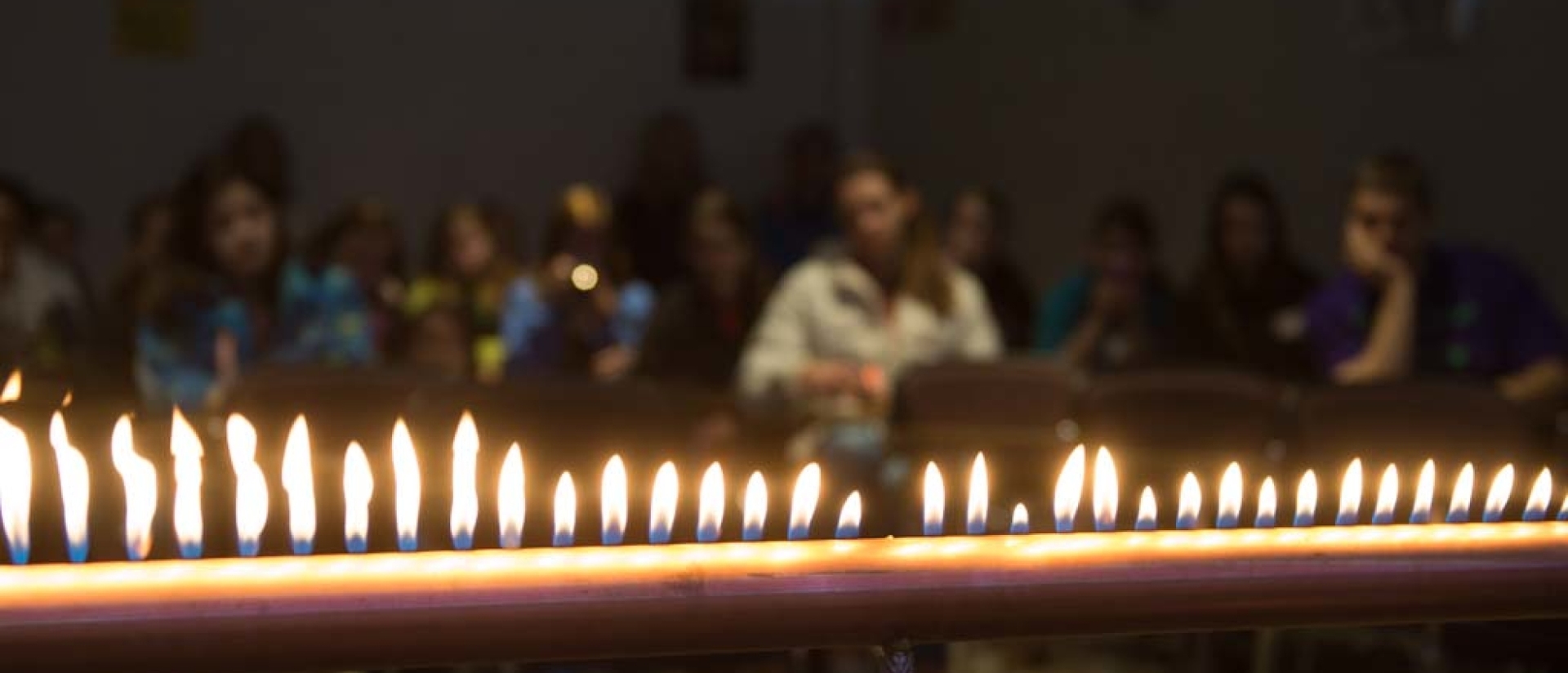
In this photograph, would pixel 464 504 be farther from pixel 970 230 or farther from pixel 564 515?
pixel 970 230

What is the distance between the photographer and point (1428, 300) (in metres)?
4.58

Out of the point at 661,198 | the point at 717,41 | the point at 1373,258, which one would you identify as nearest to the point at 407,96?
the point at 661,198

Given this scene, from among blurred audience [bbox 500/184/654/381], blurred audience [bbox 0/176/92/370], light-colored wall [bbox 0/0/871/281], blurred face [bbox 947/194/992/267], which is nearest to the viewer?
blurred audience [bbox 0/176/92/370]

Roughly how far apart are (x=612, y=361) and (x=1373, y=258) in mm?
2581

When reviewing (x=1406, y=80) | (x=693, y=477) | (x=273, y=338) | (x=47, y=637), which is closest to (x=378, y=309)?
(x=273, y=338)

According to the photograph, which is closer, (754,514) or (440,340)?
(754,514)

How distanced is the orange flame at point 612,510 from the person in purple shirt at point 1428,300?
384cm

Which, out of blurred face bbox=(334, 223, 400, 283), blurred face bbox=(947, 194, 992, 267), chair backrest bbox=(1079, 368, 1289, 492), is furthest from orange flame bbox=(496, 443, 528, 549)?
blurred face bbox=(947, 194, 992, 267)

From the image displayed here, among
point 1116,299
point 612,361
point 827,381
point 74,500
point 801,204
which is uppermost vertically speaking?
point 74,500

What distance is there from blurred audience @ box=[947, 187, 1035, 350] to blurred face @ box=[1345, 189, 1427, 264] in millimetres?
2353

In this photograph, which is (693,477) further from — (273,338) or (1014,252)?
(1014,252)

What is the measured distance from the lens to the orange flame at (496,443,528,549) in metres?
0.97

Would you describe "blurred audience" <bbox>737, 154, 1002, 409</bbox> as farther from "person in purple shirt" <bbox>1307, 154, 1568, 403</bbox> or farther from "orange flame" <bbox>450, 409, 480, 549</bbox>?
"orange flame" <bbox>450, 409, 480, 549</bbox>

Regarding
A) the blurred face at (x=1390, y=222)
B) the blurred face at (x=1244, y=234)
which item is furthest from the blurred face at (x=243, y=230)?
the blurred face at (x=1390, y=222)
